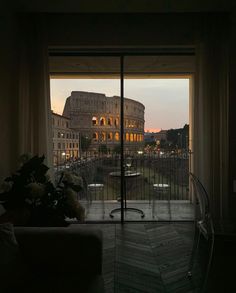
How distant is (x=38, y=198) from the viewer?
1.86m

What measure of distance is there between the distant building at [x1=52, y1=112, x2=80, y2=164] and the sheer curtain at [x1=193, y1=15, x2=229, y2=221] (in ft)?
6.50

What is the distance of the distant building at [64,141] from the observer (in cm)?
406

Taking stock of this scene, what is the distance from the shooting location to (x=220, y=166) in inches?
135

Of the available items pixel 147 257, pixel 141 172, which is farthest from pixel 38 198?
pixel 141 172

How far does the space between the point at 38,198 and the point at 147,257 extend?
4.84ft

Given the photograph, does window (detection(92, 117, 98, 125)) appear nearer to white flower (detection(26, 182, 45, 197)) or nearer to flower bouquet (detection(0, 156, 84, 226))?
flower bouquet (detection(0, 156, 84, 226))

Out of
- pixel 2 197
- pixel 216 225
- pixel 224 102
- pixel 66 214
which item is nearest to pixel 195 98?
pixel 224 102

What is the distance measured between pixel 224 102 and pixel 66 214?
253cm

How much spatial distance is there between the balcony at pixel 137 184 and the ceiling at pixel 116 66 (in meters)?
1.33

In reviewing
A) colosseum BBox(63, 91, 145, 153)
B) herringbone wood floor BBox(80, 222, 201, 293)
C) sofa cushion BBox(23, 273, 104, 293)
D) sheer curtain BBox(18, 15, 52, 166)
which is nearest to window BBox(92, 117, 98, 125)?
colosseum BBox(63, 91, 145, 153)

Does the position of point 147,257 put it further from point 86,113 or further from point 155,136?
point 86,113

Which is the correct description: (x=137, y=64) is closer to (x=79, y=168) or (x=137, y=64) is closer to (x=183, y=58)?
(x=183, y=58)

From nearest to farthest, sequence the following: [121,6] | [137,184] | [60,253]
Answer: [60,253] → [121,6] → [137,184]

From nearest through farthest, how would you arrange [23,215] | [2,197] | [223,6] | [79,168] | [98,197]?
[2,197] → [23,215] → [223,6] → [79,168] → [98,197]
